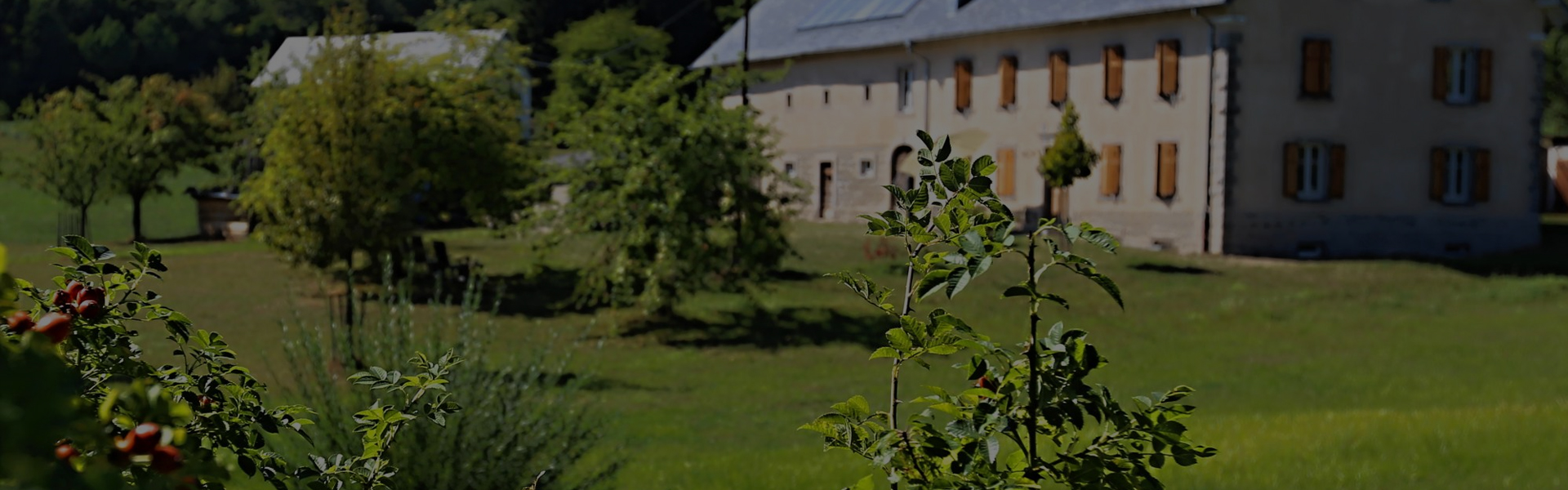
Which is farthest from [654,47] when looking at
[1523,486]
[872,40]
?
[1523,486]

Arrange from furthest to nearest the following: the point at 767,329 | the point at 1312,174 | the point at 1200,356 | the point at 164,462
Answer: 1. the point at 1312,174
2. the point at 767,329
3. the point at 1200,356
4. the point at 164,462

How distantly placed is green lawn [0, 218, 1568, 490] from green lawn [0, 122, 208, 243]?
5953 millimetres

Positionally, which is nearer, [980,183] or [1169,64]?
[980,183]

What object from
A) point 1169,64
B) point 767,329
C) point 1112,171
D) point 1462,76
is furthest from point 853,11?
point 767,329

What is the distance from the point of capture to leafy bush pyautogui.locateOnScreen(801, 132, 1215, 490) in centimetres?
290

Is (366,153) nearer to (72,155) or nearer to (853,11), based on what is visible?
(72,155)

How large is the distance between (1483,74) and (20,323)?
1376 inches

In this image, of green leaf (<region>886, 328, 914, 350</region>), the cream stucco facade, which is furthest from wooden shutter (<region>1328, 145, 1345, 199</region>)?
green leaf (<region>886, 328, 914, 350</region>)

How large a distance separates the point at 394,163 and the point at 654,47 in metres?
38.7

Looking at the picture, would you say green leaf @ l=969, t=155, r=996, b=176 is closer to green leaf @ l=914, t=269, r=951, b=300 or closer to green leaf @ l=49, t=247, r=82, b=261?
green leaf @ l=914, t=269, r=951, b=300

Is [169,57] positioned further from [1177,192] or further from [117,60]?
[1177,192]

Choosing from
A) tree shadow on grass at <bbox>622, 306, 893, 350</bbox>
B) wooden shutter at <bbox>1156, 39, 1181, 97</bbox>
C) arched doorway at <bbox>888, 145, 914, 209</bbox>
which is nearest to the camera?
tree shadow on grass at <bbox>622, 306, 893, 350</bbox>

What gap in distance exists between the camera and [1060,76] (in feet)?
111

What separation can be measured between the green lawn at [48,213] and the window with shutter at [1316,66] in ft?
80.7
